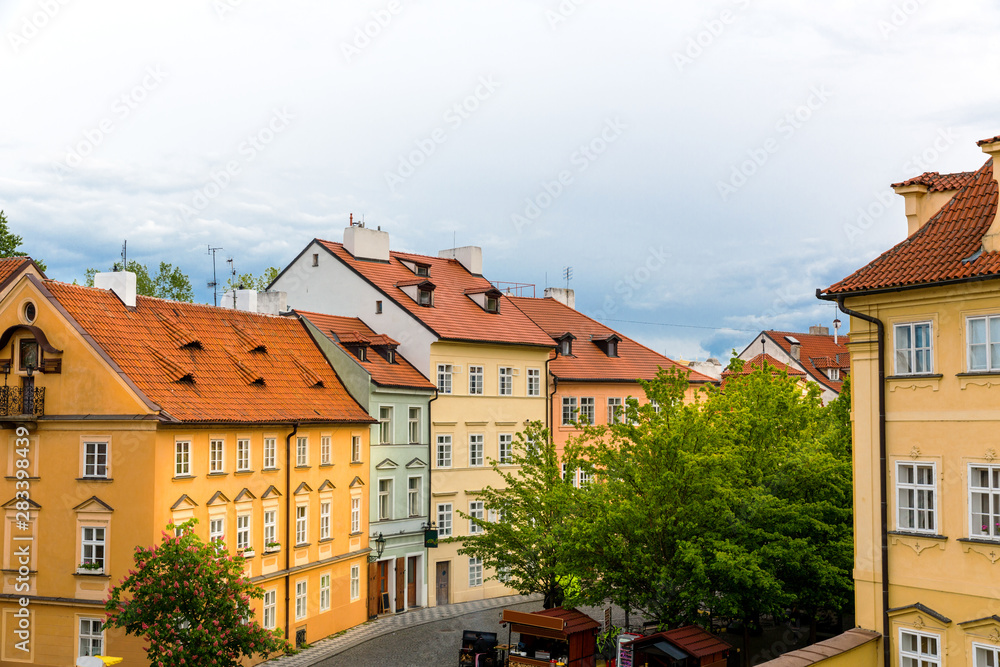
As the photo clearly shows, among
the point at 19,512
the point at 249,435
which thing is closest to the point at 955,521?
the point at 249,435

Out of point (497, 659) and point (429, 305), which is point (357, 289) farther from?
point (497, 659)

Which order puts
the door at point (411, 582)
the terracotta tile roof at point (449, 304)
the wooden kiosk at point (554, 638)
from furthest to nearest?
the terracotta tile roof at point (449, 304)
the door at point (411, 582)
the wooden kiosk at point (554, 638)

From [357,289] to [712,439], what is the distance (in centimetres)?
2399

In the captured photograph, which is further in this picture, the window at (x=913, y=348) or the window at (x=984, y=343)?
the window at (x=913, y=348)

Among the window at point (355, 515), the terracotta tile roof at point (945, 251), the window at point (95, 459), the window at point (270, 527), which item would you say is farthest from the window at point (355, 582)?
the terracotta tile roof at point (945, 251)

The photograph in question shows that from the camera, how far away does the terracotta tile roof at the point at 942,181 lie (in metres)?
24.1

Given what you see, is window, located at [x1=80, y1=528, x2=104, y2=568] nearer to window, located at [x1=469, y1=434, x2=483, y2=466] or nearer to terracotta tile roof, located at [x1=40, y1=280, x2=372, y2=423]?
terracotta tile roof, located at [x1=40, y1=280, x2=372, y2=423]

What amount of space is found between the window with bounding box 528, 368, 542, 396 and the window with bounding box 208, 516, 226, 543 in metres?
20.8

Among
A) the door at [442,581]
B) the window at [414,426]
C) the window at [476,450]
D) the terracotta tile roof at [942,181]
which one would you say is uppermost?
the terracotta tile roof at [942,181]

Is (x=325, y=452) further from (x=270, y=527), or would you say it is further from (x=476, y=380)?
(x=476, y=380)

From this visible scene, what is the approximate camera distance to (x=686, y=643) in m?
26.7

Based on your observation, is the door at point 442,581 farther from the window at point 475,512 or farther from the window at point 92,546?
the window at point 92,546

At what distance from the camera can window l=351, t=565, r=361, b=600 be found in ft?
136

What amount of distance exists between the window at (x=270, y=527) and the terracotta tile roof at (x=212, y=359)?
11.0 feet
